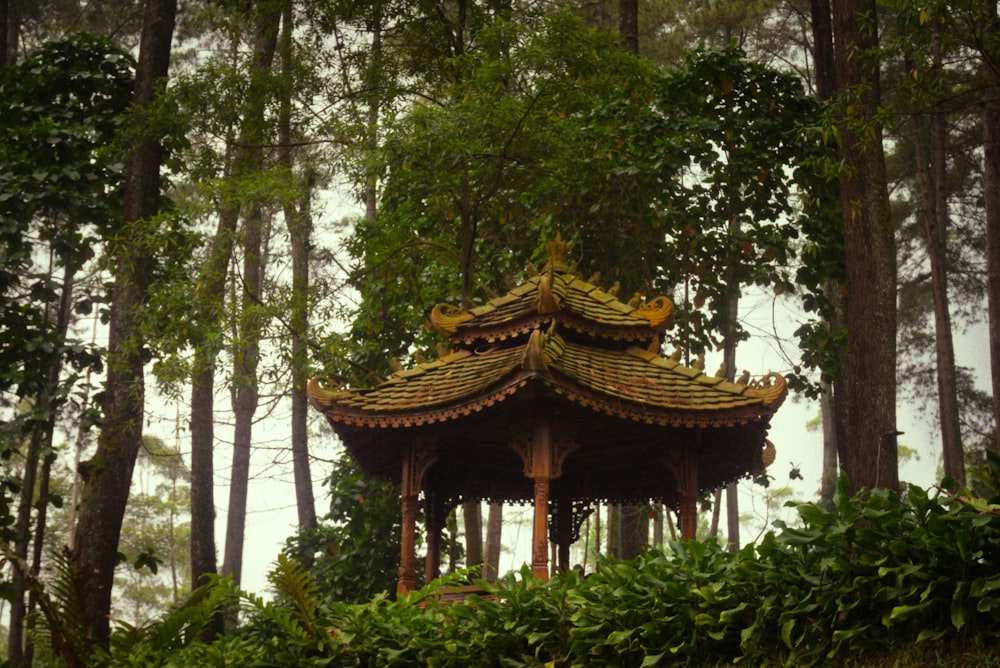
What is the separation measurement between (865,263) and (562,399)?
534 centimetres

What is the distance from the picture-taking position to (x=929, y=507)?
5.82 meters

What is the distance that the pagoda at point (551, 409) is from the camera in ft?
32.8

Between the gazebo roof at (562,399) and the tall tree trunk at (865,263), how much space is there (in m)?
1.72

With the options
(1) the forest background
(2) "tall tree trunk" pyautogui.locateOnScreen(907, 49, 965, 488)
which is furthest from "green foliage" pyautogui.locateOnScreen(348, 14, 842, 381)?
(2) "tall tree trunk" pyautogui.locateOnScreen(907, 49, 965, 488)

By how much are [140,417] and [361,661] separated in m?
6.29

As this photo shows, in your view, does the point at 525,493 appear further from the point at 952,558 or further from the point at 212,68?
the point at 952,558

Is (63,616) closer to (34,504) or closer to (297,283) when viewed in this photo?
(34,504)

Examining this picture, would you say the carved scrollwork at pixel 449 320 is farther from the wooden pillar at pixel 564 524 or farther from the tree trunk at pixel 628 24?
the tree trunk at pixel 628 24

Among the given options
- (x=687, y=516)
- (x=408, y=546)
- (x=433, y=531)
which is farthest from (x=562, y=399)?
(x=433, y=531)

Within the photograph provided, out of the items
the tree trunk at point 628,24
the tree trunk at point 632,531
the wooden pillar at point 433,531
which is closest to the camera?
the wooden pillar at point 433,531

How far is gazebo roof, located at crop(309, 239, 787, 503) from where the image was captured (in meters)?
9.97

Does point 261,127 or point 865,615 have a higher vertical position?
point 261,127

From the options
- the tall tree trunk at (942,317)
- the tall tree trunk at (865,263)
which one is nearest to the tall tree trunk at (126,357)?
the tall tree trunk at (865,263)

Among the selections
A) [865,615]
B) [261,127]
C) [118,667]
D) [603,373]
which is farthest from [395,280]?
[865,615]
